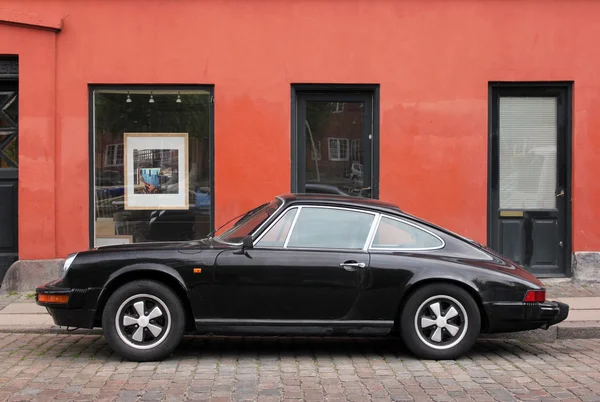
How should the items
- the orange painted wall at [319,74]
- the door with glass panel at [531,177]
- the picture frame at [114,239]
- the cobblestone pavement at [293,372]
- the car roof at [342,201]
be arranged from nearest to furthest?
the cobblestone pavement at [293,372] → the car roof at [342,201] → the orange painted wall at [319,74] → the picture frame at [114,239] → the door with glass panel at [531,177]

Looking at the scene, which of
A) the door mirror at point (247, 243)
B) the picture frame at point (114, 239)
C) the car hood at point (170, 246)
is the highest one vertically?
the door mirror at point (247, 243)

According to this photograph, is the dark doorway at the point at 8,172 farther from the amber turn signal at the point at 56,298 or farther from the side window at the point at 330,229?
the side window at the point at 330,229

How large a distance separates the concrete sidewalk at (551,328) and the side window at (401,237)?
1554 millimetres

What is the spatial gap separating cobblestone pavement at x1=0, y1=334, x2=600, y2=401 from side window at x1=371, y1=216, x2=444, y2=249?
3.54 ft

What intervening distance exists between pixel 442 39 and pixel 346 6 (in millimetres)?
1499

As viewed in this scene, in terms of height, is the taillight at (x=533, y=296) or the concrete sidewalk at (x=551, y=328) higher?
the taillight at (x=533, y=296)

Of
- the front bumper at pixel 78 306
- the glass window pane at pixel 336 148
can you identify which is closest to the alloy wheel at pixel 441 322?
the front bumper at pixel 78 306

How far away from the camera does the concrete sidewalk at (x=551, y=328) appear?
7.97 m

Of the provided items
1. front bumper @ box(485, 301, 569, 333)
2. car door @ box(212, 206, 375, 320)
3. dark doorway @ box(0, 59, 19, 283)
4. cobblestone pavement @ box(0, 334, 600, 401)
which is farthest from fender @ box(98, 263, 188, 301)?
dark doorway @ box(0, 59, 19, 283)

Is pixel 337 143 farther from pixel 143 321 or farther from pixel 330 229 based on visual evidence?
pixel 143 321

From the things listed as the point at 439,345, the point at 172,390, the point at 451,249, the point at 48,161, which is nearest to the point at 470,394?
the point at 439,345

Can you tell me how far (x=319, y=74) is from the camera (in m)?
10.9

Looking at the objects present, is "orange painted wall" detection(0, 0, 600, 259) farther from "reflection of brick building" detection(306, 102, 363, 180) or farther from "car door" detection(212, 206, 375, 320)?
"car door" detection(212, 206, 375, 320)

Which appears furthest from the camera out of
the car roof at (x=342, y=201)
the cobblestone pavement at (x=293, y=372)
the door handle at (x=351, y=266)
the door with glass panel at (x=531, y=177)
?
the door with glass panel at (x=531, y=177)
